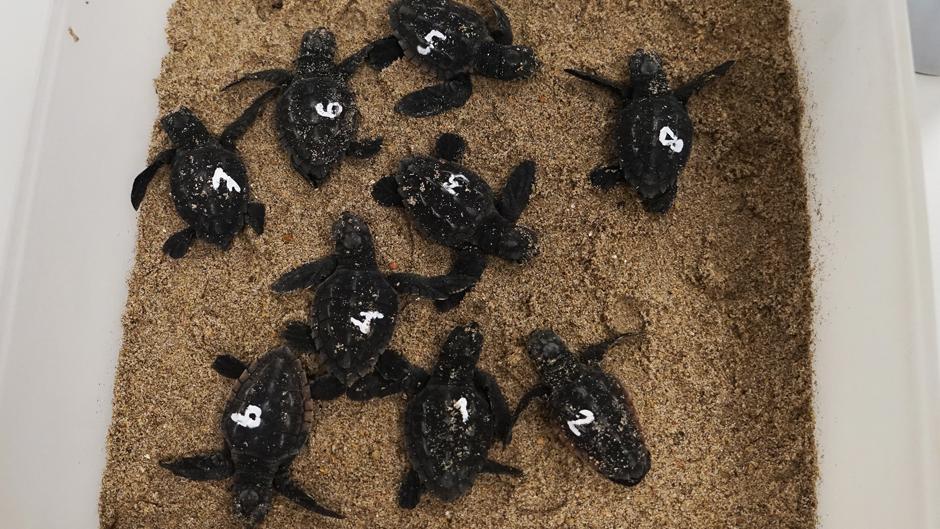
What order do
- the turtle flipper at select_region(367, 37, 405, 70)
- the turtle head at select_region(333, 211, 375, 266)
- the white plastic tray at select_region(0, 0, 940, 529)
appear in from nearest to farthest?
1. the white plastic tray at select_region(0, 0, 940, 529)
2. the turtle head at select_region(333, 211, 375, 266)
3. the turtle flipper at select_region(367, 37, 405, 70)

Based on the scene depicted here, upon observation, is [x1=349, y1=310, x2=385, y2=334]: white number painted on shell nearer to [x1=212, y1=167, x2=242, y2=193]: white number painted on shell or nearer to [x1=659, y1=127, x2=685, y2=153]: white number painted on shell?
[x1=212, y1=167, x2=242, y2=193]: white number painted on shell

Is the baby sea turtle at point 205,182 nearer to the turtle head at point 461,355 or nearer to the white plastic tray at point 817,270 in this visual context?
the white plastic tray at point 817,270

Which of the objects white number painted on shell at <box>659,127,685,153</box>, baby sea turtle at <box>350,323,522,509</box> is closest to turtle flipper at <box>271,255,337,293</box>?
baby sea turtle at <box>350,323,522,509</box>

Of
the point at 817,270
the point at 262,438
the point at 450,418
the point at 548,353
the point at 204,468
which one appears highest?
the point at 817,270

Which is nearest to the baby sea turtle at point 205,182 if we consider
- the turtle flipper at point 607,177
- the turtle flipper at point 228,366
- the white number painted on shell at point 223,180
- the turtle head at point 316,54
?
the white number painted on shell at point 223,180

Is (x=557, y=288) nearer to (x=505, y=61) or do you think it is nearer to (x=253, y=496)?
(x=505, y=61)

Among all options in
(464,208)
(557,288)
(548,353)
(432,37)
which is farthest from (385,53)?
(548,353)
